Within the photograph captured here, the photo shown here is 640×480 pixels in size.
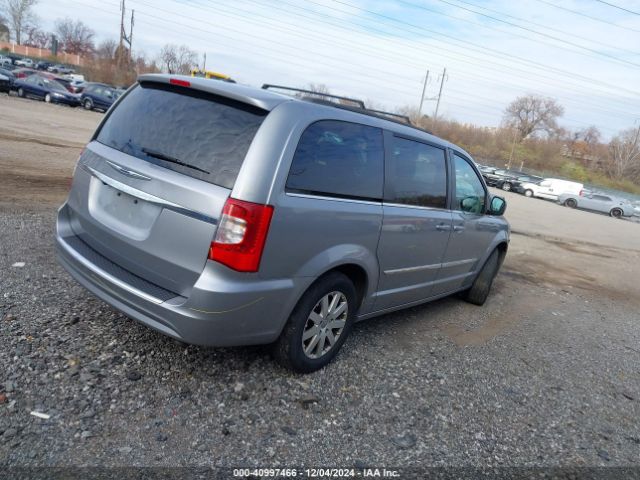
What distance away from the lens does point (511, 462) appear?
3.04m

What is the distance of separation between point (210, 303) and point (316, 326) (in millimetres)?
938

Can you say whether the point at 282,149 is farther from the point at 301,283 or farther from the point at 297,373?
the point at 297,373

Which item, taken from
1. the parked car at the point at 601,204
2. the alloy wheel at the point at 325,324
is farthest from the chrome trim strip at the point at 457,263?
the parked car at the point at 601,204

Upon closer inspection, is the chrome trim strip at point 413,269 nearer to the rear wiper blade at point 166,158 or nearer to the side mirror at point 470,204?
the side mirror at point 470,204

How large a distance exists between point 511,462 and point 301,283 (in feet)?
5.42

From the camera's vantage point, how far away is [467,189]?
5.11 m

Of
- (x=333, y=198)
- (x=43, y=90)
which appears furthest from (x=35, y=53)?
(x=333, y=198)

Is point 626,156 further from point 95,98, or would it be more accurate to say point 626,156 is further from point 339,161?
point 339,161

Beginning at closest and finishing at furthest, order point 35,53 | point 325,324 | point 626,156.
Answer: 1. point 325,324
2. point 626,156
3. point 35,53

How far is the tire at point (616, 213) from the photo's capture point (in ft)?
112

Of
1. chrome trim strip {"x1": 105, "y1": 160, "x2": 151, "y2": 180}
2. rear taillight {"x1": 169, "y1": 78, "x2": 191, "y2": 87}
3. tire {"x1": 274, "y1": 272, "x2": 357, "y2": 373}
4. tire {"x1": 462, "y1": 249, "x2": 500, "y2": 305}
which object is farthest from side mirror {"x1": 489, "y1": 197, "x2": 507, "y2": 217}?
chrome trim strip {"x1": 105, "y1": 160, "x2": 151, "y2": 180}

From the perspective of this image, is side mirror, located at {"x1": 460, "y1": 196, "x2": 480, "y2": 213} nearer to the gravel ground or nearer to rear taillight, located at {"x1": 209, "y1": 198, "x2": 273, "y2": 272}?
the gravel ground

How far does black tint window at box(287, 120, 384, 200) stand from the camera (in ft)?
10.3

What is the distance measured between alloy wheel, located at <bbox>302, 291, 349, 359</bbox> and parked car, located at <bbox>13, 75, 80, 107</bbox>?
31428mm
